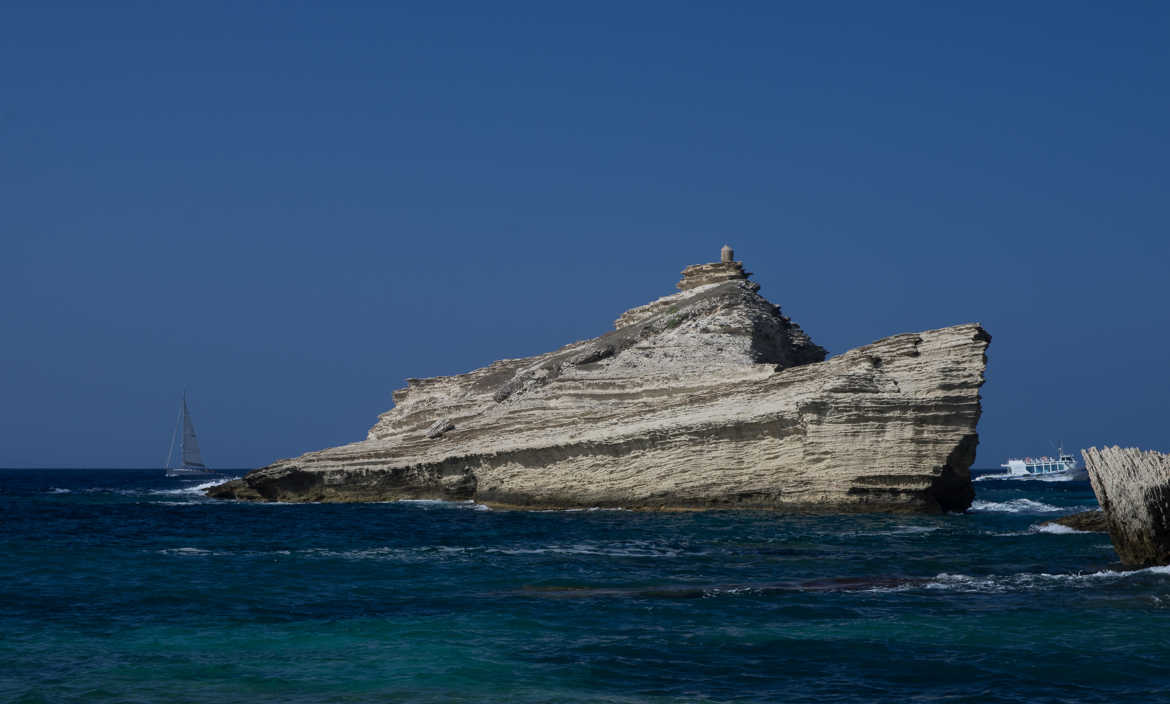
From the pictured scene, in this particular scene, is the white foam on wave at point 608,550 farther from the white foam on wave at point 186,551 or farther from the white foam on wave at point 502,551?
the white foam on wave at point 186,551

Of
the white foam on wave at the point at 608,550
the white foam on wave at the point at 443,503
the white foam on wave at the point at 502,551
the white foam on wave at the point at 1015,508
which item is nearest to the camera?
the white foam on wave at the point at 608,550

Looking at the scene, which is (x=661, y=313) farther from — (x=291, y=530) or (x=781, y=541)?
(x=781, y=541)

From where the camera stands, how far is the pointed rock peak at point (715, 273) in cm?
5938

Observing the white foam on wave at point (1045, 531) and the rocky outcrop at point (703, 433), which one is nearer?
the white foam on wave at point (1045, 531)

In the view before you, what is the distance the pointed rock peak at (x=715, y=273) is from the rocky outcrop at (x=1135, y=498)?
3957 cm

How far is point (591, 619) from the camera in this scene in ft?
52.0

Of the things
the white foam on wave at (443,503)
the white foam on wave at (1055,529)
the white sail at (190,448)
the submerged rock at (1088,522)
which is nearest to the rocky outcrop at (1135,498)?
the white foam on wave at (1055,529)

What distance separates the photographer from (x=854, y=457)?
112ft

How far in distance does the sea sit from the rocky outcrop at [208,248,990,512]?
544 cm

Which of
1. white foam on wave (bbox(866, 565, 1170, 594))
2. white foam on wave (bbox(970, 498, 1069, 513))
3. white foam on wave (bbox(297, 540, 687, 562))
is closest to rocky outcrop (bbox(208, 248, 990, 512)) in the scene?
white foam on wave (bbox(970, 498, 1069, 513))

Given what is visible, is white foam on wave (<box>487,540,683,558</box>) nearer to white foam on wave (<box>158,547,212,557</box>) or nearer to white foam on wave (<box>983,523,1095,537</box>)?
white foam on wave (<box>158,547,212,557</box>)

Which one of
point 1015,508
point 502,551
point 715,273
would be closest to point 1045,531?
point 502,551

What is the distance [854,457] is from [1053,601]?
17.2 meters

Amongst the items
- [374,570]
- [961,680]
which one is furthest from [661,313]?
[961,680]
